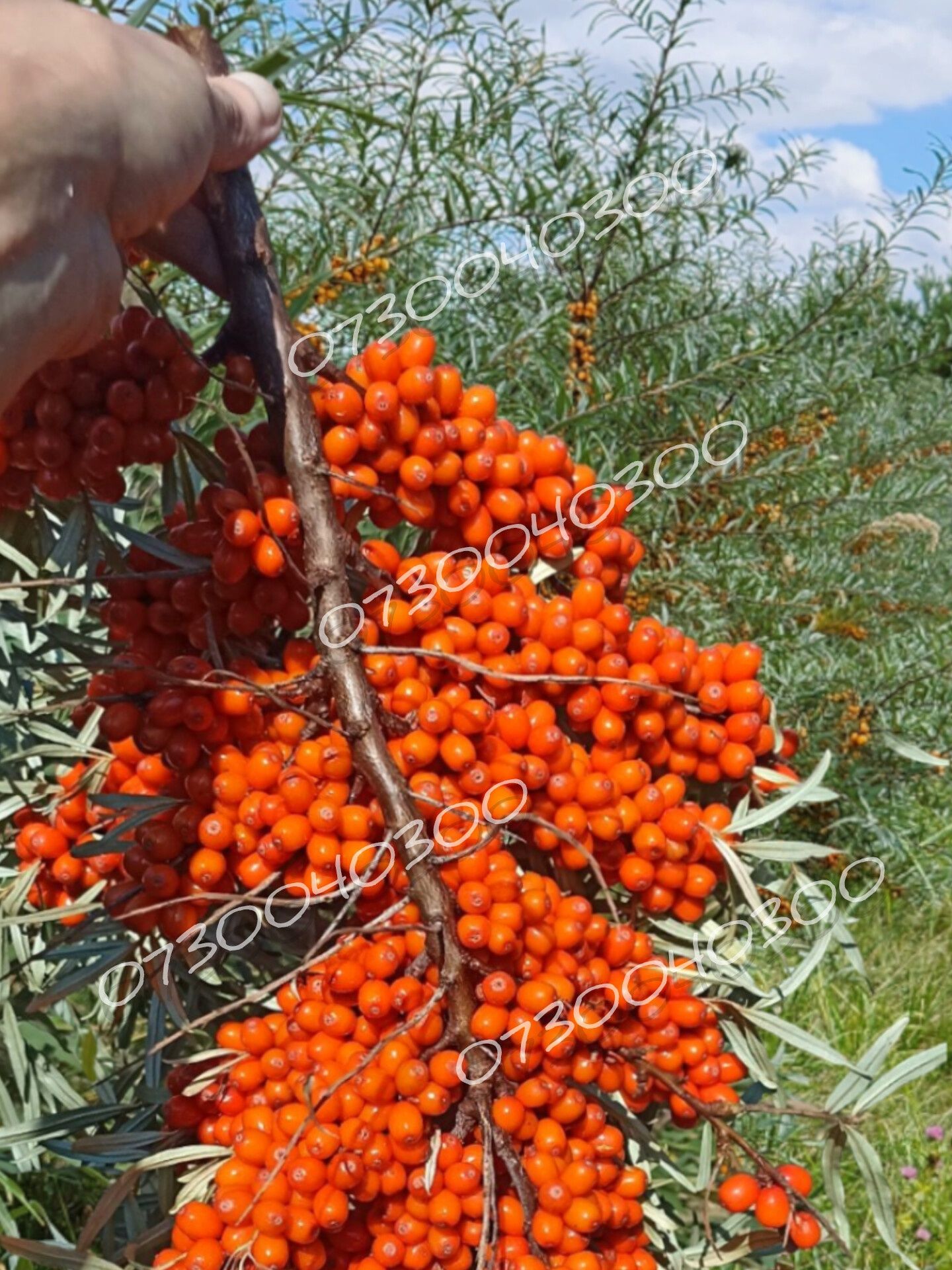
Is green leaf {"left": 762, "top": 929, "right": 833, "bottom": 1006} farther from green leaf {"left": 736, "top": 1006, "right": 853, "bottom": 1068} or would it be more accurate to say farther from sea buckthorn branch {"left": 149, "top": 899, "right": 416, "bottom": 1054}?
sea buckthorn branch {"left": 149, "top": 899, "right": 416, "bottom": 1054}

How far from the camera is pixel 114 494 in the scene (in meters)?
0.69

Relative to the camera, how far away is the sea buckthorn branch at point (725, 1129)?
706 millimetres

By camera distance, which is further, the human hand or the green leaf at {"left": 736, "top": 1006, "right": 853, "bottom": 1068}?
the green leaf at {"left": 736, "top": 1006, "right": 853, "bottom": 1068}

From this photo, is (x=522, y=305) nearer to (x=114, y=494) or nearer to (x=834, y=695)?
(x=834, y=695)

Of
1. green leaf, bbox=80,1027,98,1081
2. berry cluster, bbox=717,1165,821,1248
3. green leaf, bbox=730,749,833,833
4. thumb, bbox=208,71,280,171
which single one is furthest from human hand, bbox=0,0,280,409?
green leaf, bbox=80,1027,98,1081

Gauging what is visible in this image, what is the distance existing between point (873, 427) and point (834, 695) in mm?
731

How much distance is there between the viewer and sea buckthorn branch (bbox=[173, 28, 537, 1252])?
2.13 feet

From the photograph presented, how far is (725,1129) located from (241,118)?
656 mm

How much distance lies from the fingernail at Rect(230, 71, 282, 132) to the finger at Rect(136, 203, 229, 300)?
7 centimetres

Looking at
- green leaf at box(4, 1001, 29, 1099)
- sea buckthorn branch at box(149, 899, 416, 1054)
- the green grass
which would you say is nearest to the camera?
sea buckthorn branch at box(149, 899, 416, 1054)

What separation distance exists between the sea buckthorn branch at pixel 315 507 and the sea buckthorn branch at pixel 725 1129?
4.0 inches

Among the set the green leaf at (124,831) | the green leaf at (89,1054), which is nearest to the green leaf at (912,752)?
the green leaf at (124,831)

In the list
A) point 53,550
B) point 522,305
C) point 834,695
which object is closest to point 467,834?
point 53,550

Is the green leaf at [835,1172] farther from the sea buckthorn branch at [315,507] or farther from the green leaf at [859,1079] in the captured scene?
the sea buckthorn branch at [315,507]
